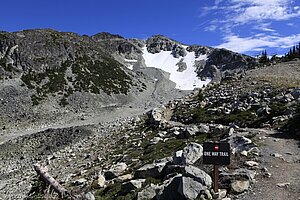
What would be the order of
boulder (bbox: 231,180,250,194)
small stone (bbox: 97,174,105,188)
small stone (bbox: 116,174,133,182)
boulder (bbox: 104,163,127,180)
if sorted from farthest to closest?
boulder (bbox: 104,163,127,180), small stone (bbox: 116,174,133,182), small stone (bbox: 97,174,105,188), boulder (bbox: 231,180,250,194)

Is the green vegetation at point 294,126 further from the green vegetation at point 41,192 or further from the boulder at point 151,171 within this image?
the green vegetation at point 41,192

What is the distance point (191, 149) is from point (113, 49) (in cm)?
15509

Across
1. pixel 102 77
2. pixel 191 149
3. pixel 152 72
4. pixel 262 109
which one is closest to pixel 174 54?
pixel 152 72

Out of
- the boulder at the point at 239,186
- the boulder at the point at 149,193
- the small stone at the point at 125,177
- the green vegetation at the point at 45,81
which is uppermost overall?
the green vegetation at the point at 45,81

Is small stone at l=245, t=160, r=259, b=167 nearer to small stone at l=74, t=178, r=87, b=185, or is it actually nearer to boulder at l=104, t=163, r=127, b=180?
boulder at l=104, t=163, r=127, b=180

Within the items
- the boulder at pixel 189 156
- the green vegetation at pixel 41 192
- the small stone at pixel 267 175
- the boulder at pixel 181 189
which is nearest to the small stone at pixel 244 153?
the boulder at pixel 189 156

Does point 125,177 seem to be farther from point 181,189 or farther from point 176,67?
point 176,67

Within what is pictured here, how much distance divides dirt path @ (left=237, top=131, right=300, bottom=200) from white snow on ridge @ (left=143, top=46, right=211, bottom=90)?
4290 inches

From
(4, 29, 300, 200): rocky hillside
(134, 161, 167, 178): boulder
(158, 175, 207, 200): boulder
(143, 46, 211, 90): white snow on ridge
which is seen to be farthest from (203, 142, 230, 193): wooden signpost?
(143, 46, 211, 90): white snow on ridge

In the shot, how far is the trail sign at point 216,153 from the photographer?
1104cm

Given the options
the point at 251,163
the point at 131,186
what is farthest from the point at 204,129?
the point at 131,186

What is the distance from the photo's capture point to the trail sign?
1104cm

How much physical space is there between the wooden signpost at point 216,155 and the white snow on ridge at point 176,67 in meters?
115

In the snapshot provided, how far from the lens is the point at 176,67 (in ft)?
511
